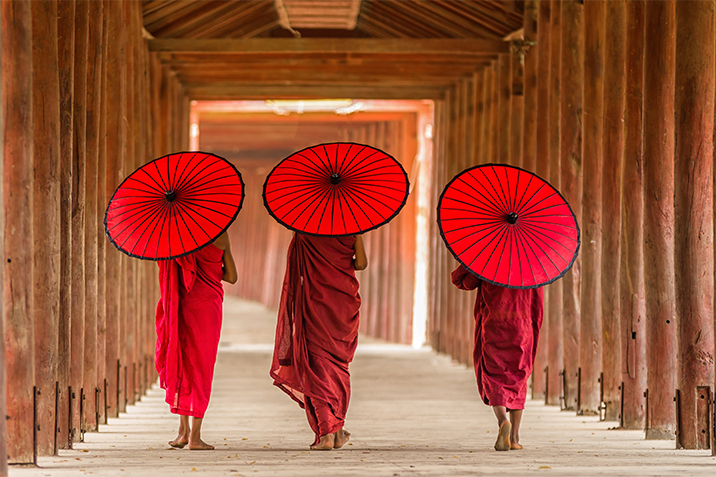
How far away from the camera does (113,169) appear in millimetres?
8250

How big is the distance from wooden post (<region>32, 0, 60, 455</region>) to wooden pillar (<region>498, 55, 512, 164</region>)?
22.4 ft

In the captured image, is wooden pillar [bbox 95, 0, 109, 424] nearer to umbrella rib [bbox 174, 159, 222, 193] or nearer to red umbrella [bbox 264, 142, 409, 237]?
umbrella rib [bbox 174, 159, 222, 193]

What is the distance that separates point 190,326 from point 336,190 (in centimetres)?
116

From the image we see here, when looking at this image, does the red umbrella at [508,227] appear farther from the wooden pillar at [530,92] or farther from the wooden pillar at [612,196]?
the wooden pillar at [530,92]

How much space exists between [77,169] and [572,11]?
461 centimetres

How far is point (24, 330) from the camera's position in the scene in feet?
16.6

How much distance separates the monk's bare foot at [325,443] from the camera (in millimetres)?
5867

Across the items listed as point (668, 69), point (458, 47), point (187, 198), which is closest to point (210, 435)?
point (187, 198)

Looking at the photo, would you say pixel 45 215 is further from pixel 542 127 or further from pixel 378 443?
pixel 542 127

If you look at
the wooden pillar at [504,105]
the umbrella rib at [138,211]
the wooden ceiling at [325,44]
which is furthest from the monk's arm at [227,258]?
the wooden pillar at [504,105]

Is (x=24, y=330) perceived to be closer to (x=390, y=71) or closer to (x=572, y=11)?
(x=572, y=11)

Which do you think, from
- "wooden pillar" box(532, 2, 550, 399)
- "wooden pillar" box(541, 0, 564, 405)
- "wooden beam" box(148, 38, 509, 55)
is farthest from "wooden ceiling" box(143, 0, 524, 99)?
"wooden pillar" box(541, 0, 564, 405)

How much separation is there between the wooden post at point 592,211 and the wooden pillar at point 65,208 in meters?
4.17

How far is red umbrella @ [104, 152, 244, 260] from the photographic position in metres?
5.54
